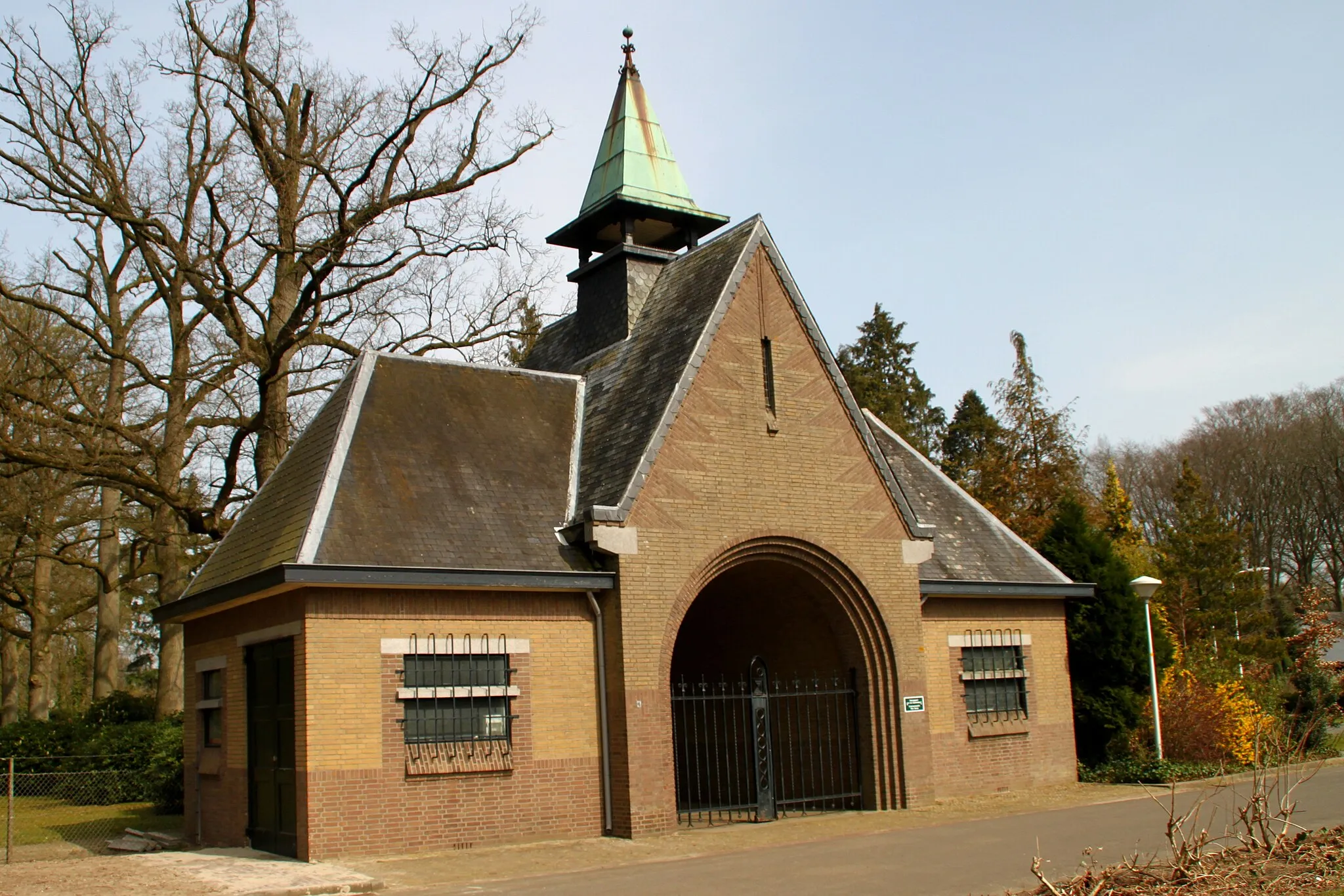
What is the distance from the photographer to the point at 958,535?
20766 millimetres

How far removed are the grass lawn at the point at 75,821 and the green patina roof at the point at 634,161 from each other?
1308cm

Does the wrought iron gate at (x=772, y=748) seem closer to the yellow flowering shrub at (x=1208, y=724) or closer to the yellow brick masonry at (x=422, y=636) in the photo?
the yellow brick masonry at (x=422, y=636)

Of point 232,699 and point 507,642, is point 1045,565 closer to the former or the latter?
point 507,642

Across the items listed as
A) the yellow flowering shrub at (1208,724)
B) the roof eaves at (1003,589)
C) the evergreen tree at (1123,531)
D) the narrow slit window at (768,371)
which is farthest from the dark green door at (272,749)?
the evergreen tree at (1123,531)

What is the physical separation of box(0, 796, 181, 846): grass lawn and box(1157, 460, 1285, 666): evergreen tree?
1003 inches

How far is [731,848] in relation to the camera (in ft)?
46.6

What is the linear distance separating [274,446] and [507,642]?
10.1 m

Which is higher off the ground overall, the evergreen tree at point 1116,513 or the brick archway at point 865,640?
the evergreen tree at point 1116,513

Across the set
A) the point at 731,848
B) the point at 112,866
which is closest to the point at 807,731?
the point at 731,848

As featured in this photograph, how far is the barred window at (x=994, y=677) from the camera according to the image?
19312 mm

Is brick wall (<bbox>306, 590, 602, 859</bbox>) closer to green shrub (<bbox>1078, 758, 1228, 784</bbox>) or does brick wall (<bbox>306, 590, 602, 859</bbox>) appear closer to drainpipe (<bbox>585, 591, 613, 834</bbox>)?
drainpipe (<bbox>585, 591, 613, 834</bbox>)

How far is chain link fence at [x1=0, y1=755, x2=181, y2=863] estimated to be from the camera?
55.4ft

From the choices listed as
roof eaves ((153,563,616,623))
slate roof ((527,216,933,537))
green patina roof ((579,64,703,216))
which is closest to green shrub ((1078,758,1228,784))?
slate roof ((527,216,933,537))

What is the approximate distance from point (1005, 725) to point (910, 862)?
7557 mm
